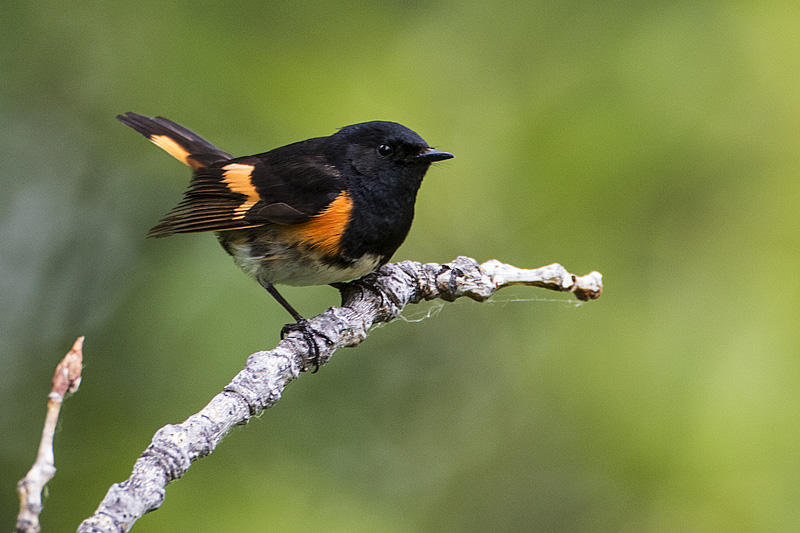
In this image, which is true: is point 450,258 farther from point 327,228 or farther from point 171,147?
point 171,147

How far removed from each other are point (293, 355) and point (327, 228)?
0.70 metres

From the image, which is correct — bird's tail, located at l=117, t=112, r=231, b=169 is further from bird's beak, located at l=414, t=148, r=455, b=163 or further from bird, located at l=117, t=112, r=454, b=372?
bird's beak, located at l=414, t=148, r=455, b=163

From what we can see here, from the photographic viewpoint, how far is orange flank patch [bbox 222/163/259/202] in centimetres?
262

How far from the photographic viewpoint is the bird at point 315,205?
2439 mm

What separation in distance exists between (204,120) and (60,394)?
83.0 inches

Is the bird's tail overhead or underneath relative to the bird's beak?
overhead

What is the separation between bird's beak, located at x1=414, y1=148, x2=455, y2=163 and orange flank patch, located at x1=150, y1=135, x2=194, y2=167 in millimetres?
931

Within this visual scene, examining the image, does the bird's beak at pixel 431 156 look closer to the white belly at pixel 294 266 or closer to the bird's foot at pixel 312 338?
the white belly at pixel 294 266

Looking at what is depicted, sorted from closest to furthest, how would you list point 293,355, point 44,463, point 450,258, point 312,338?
→ point 44,463 < point 293,355 < point 312,338 < point 450,258

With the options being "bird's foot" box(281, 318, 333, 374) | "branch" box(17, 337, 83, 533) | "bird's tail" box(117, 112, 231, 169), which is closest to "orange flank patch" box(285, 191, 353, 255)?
"bird's foot" box(281, 318, 333, 374)

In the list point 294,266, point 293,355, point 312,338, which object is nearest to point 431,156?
→ point 294,266

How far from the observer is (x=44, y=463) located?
80 cm

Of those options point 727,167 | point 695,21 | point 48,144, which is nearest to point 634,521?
point 727,167

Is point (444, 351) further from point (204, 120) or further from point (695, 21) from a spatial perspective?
point (695, 21)
